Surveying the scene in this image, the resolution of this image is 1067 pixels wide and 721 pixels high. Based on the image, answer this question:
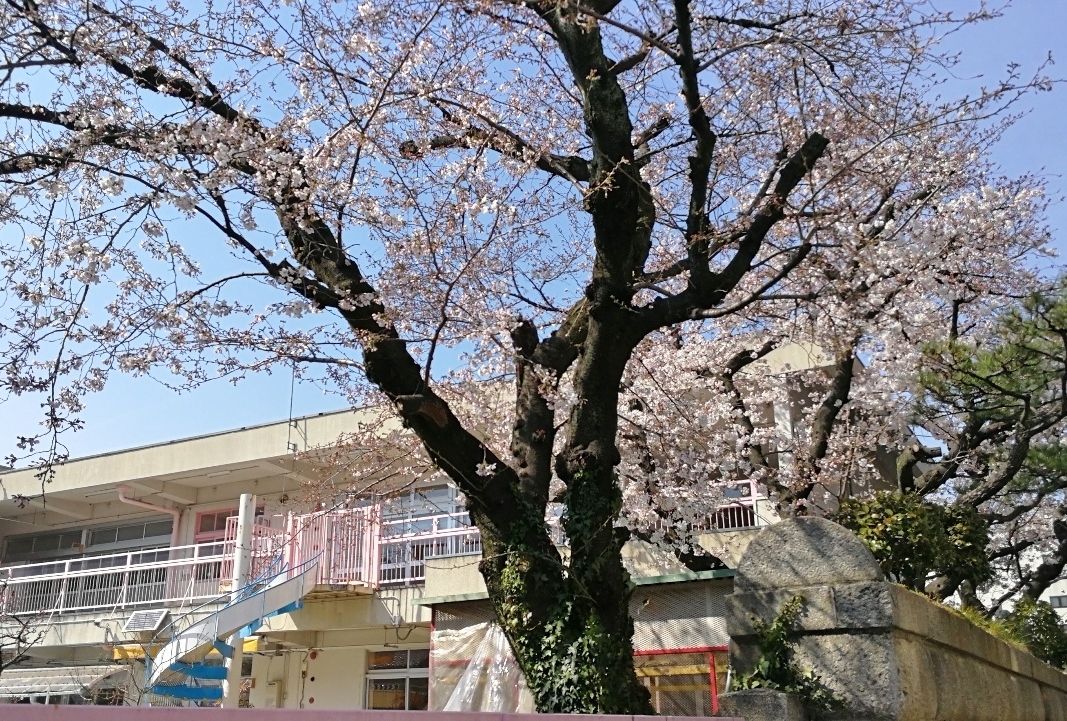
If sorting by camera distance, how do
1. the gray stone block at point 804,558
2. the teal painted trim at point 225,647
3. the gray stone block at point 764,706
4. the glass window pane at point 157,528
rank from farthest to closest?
the glass window pane at point 157,528
the teal painted trim at point 225,647
the gray stone block at point 804,558
the gray stone block at point 764,706

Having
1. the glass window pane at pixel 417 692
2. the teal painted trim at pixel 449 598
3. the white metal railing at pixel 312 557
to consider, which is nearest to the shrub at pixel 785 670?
the white metal railing at pixel 312 557

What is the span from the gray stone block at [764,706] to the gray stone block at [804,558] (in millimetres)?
607

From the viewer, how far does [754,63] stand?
8023 millimetres

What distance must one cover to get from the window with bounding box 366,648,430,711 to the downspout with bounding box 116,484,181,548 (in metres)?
7.06

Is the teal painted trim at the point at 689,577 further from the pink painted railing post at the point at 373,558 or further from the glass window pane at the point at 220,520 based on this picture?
the glass window pane at the point at 220,520

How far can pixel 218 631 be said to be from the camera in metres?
13.6

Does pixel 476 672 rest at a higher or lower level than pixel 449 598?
lower

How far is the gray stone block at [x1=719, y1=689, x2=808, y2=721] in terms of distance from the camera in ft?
13.8

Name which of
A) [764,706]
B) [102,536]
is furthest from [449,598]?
[102,536]

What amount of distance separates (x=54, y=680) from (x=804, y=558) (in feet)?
56.0

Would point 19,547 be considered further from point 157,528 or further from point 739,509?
point 739,509

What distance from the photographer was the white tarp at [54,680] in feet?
54.1

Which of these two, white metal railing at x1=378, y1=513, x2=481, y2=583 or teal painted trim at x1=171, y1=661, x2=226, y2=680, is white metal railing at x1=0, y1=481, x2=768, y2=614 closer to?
white metal railing at x1=378, y1=513, x2=481, y2=583

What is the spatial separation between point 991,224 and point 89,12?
1076 centimetres
